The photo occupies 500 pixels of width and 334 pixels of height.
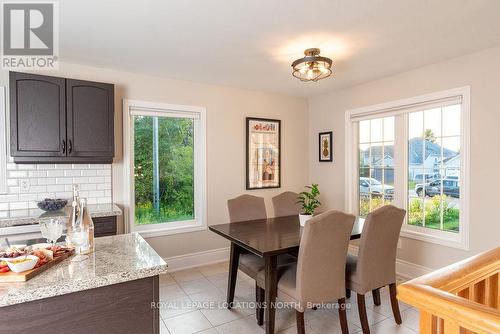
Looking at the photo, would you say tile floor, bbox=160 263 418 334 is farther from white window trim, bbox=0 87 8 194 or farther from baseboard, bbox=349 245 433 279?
white window trim, bbox=0 87 8 194

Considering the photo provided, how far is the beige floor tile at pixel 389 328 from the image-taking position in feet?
7.50

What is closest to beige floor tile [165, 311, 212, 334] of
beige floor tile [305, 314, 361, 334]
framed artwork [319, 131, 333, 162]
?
beige floor tile [305, 314, 361, 334]

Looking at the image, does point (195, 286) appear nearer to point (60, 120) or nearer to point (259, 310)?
point (259, 310)

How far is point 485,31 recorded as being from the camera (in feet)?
7.65

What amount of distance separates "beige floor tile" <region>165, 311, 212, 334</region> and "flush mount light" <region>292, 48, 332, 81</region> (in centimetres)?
241

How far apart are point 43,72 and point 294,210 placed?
10.0ft

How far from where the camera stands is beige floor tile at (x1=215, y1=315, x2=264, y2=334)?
7.59ft

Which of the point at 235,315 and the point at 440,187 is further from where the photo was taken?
the point at 440,187

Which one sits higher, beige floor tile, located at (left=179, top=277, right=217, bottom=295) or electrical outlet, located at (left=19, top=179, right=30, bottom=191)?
electrical outlet, located at (left=19, top=179, right=30, bottom=191)

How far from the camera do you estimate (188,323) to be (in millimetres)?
2434

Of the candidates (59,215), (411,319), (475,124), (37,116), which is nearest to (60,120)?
(37,116)

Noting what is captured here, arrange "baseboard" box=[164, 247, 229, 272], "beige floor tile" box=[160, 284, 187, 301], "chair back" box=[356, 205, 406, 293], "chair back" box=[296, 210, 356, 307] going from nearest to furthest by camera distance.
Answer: "chair back" box=[296, 210, 356, 307] < "chair back" box=[356, 205, 406, 293] < "beige floor tile" box=[160, 284, 187, 301] < "baseboard" box=[164, 247, 229, 272]

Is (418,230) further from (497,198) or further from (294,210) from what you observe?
(294,210)

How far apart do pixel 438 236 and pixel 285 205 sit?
5.54 ft
